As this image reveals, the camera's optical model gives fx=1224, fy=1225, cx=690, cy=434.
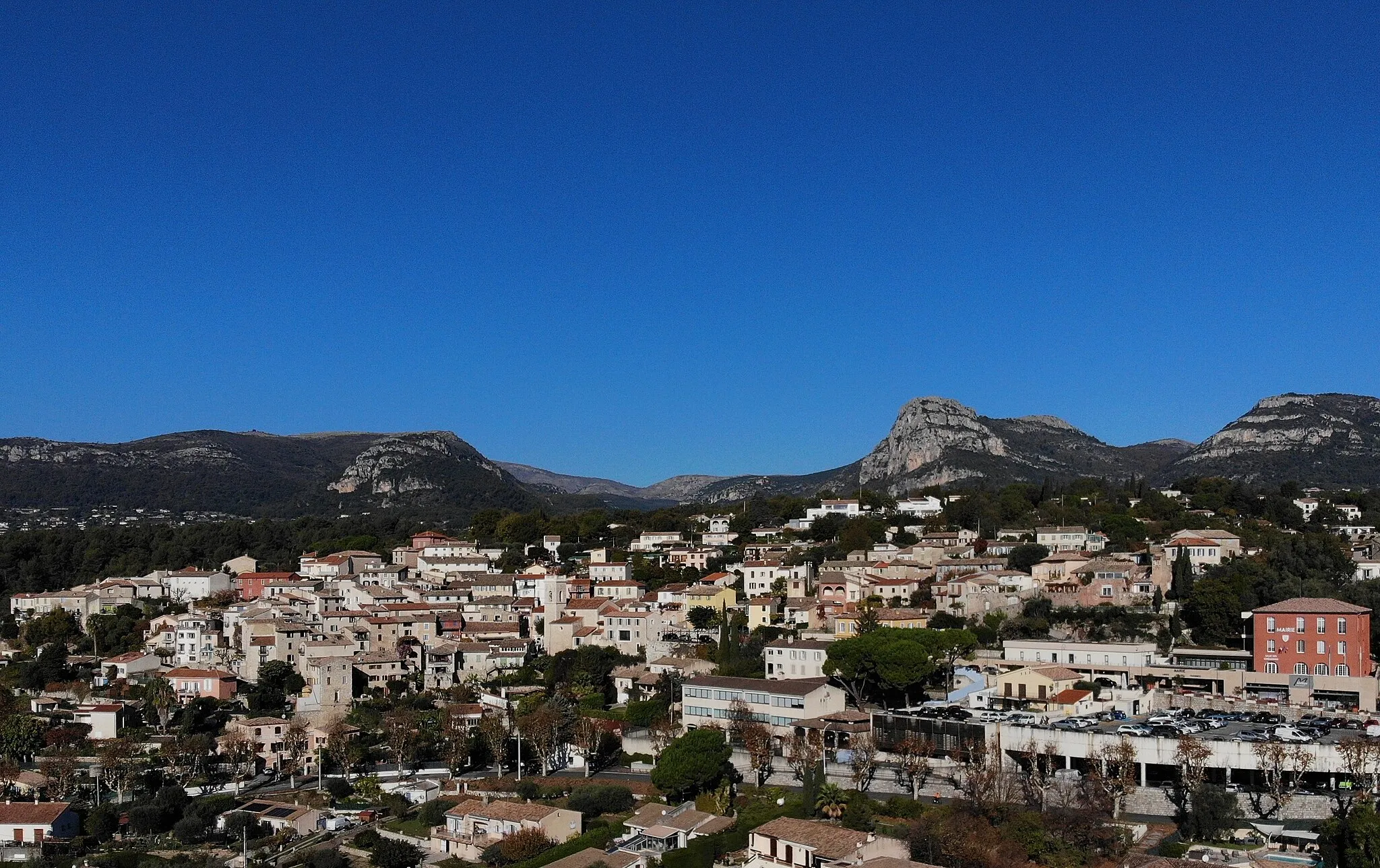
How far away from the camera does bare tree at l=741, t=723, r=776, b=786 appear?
134 feet

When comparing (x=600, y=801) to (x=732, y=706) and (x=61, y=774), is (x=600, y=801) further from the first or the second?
(x=61, y=774)

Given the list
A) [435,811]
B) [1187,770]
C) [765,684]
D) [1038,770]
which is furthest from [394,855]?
[1187,770]

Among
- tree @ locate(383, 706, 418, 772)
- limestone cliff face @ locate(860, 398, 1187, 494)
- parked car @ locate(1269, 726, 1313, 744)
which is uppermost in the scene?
limestone cliff face @ locate(860, 398, 1187, 494)

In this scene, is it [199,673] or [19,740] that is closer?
[19,740]

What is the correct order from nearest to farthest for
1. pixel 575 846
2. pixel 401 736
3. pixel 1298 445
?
pixel 575 846, pixel 401 736, pixel 1298 445

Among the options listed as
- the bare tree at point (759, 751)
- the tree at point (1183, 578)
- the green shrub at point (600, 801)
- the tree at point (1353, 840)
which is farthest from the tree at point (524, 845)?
the tree at point (1183, 578)

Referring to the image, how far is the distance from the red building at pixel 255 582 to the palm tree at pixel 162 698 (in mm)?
17787

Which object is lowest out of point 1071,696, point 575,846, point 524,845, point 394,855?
point 394,855

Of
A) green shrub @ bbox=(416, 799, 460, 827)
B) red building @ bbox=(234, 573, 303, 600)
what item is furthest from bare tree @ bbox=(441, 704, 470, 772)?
red building @ bbox=(234, 573, 303, 600)

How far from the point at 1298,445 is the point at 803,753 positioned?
491 feet

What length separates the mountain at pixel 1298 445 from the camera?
156 m

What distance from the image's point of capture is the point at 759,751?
133 feet

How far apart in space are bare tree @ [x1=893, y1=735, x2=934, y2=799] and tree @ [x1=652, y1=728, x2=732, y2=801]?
5.61 metres

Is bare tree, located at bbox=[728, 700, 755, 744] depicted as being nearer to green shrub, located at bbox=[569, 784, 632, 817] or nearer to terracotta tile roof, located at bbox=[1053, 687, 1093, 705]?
green shrub, located at bbox=[569, 784, 632, 817]
